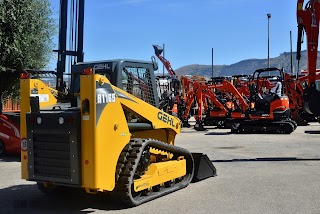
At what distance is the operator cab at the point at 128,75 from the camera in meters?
6.80

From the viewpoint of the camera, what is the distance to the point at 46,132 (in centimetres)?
604

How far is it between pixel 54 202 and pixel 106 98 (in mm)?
2095

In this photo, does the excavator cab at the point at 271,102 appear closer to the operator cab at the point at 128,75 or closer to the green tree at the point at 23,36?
the green tree at the point at 23,36

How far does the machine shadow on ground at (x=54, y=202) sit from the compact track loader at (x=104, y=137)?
0.75ft

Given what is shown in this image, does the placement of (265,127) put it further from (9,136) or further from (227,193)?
(227,193)

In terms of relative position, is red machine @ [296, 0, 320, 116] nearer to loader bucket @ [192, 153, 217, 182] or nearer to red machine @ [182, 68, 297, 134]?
loader bucket @ [192, 153, 217, 182]

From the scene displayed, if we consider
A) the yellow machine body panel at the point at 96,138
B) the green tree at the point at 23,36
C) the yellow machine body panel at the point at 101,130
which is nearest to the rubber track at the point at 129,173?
the yellow machine body panel at the point at 101,130

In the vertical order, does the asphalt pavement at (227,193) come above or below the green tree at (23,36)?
below

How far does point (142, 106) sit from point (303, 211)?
110 inches

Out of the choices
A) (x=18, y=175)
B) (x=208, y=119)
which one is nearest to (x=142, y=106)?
(x=18, y=175)

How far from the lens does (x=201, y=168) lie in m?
8.43

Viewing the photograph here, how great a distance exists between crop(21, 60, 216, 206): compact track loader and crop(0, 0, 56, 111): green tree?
907cm

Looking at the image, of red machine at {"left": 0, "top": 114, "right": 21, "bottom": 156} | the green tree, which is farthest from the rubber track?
the green tree

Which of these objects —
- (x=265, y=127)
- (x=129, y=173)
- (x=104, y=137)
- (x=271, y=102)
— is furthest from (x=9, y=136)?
(x=271, y=102)
